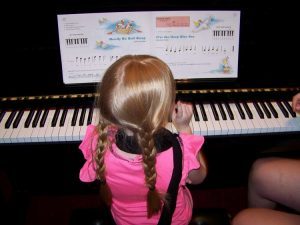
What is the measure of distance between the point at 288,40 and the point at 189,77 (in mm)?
543

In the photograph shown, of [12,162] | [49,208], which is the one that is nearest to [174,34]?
[12,162]

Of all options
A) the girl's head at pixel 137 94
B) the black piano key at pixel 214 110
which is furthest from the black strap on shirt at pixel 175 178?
the black piano key at pixel 214 110

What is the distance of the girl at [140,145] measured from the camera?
3.14 feet

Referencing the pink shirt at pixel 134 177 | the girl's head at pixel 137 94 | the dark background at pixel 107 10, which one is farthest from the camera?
the dark background at pixel 107 10

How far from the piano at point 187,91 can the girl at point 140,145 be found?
35 centimetres

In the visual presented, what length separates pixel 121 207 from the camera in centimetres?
121

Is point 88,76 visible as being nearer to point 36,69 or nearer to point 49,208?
point 36,69

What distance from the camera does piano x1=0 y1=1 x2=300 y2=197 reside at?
1468 millimetres

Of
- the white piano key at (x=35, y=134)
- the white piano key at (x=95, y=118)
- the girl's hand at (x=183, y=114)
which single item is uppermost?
the girl's hand at (x=183, y=114)

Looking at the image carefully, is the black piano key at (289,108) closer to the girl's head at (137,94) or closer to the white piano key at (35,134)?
the girl's head at (137,94)

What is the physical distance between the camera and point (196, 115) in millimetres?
1531

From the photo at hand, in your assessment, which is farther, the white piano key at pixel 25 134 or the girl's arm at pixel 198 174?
the white piano key at pixel 25 134

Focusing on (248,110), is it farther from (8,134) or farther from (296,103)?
(8,134)

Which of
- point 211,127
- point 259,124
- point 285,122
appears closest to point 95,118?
point 211,127
